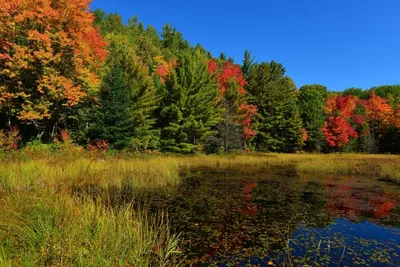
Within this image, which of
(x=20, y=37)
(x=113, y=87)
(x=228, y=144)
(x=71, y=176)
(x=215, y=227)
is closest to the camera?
(x=215, y=227)

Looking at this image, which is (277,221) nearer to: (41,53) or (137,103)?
(41,53)

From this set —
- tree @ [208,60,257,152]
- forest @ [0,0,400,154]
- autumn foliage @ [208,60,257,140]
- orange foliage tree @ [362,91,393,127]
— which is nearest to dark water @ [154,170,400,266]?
forest @ [0,0,400,154]

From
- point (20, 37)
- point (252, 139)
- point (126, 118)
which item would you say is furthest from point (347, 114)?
point (20, 37)

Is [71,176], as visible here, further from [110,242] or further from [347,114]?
[347,114]

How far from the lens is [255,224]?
6.69 metres

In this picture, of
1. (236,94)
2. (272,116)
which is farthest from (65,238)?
(272,116)

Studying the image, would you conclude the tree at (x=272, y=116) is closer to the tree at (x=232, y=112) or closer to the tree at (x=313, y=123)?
the tree at (x=232, y=112)

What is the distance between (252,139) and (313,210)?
30.5 metres

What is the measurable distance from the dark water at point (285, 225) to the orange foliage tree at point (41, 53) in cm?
1234

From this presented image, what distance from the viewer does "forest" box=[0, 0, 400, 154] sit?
17453mm

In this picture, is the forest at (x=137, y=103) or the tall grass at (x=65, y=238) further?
the forest at (x=137, y=103)

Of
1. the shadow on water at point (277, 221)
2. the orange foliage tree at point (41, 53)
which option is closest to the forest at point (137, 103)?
the orange foliage tree at point (41, 53)

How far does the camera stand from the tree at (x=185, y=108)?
81.6ft

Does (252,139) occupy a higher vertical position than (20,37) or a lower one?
lower
